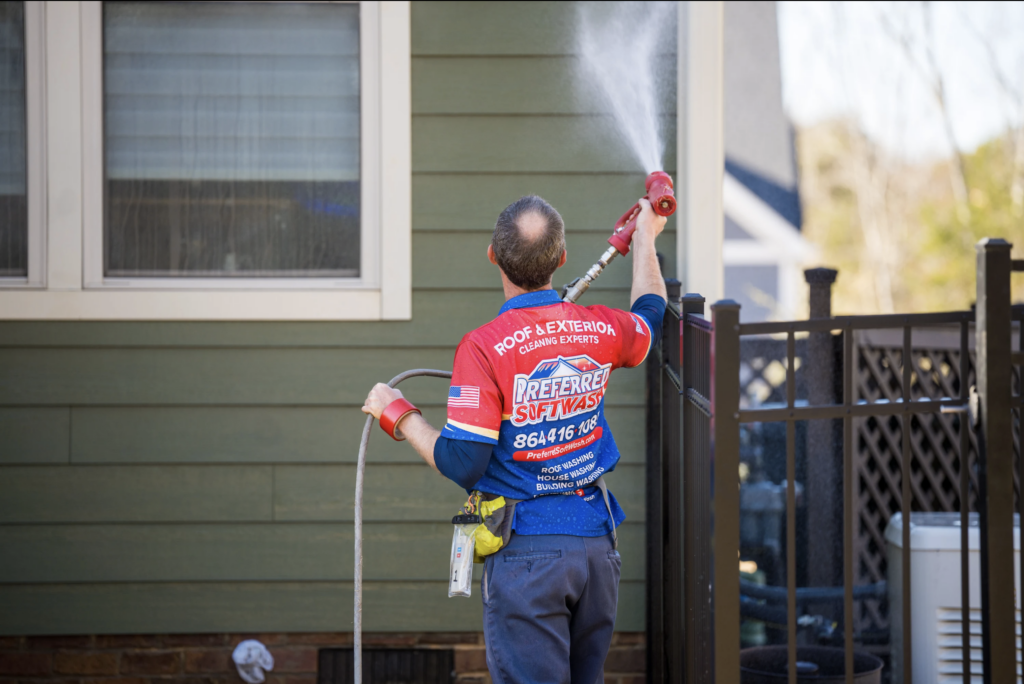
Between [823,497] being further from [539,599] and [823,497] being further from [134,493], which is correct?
[134,493]

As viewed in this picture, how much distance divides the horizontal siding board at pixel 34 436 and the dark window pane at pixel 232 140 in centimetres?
62

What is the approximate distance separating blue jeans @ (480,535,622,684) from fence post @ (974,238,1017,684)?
0.94m

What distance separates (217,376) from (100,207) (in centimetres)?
82

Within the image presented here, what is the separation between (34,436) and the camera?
11.1 ft

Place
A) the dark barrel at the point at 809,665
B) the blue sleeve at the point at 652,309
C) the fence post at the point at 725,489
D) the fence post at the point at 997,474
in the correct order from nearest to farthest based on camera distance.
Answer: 1. the fence post at the point at 725,489
2. the fence post at the point at 997,474
3. the blue sleeve at the point at 652,309
4. the dark barrel at the point at 809,665

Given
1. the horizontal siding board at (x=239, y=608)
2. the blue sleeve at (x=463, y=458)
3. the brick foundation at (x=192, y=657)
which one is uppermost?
the blue sleeve at (x=463, y=458)

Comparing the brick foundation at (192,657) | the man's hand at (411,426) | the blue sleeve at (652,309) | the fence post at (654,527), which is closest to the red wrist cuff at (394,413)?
the man's hand at (411,426)

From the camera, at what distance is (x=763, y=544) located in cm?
484

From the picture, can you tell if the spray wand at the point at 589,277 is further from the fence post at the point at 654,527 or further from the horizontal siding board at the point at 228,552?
the horizontal siding board at the point at 228,552

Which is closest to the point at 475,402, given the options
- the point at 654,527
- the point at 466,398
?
the point at 466,398

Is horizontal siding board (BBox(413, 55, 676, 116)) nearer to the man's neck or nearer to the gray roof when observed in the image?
the man's neck

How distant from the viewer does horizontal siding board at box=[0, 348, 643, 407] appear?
3.38 meters

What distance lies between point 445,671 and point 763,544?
2206 millimetres

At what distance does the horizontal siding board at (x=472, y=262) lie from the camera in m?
3.41
